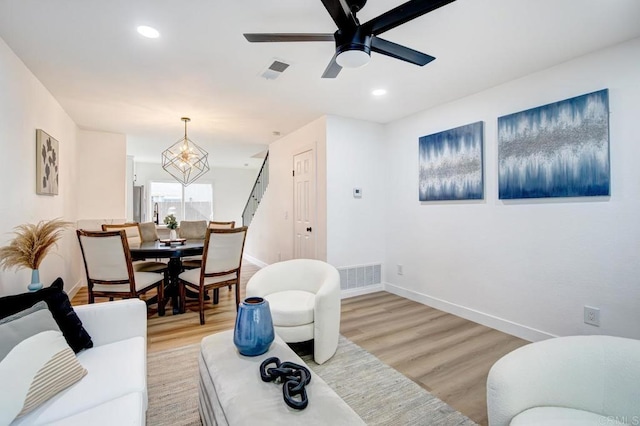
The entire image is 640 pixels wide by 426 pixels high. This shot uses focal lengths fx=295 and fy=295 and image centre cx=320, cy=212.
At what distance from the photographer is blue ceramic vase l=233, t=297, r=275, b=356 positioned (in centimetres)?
151

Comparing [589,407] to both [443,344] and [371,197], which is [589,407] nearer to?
[443,344]

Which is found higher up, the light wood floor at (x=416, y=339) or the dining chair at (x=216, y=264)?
the dining chair at (x=216, y=264)

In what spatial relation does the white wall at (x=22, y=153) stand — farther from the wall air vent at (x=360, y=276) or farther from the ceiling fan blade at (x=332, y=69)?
the wall air vent at (x=360, y=276)

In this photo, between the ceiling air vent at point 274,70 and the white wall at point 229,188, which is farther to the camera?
the white wall at point 229,188

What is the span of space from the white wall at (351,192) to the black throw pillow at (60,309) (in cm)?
279

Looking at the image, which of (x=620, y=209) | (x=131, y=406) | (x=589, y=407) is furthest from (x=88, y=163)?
(x=620, y=209)

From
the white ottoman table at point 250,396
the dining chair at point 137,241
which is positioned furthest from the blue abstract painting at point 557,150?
the dining chair at point 137,241

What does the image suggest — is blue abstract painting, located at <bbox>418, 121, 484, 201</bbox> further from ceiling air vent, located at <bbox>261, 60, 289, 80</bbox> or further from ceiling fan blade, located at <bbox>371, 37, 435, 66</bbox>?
ceiling air vent, located at <bbox>261, 60, 289, 80</bbox>

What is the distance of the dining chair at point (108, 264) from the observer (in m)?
2.88

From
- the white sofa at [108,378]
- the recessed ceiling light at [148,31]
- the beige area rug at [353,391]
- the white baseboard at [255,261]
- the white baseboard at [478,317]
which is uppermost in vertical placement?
the recessed ceiling light at [148,31]

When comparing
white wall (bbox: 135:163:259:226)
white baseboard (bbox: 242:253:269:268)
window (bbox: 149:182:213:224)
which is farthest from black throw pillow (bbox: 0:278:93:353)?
white wall (bbox: 135:163:259:226)

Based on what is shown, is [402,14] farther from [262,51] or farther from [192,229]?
[192,229]

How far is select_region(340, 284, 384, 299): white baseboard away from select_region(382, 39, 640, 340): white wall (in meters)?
0.46

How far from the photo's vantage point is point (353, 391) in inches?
78.7
